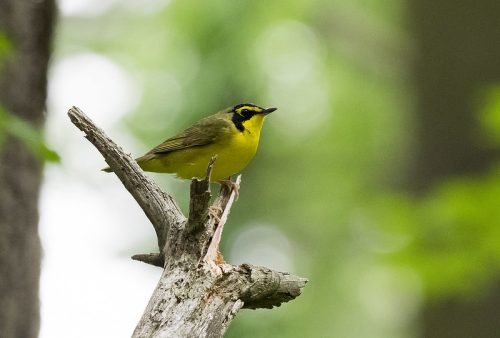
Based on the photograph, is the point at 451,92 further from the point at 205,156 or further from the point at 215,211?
the point at 215,211

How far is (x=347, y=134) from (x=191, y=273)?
604 inches

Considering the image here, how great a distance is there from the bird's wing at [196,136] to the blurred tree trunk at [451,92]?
3261 millimetres

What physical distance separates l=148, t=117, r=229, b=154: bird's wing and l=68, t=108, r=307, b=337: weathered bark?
6.86 ft

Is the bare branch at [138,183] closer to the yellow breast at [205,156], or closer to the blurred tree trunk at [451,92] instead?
the yellow breast at [205,156]

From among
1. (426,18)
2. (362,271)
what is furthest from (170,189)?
(362,271)

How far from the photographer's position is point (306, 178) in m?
19.1

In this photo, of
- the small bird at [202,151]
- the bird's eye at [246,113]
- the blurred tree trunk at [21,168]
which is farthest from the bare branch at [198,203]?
the bird's eye at [246,113]

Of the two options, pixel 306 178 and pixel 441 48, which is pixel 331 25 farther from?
pixel 441 48

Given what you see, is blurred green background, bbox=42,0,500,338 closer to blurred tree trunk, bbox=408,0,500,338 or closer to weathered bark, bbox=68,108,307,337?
blurred tree trunk, bbox=408,0,500,338

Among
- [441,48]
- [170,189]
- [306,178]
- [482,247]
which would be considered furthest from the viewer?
[306,178]

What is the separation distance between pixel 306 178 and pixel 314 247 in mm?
1524

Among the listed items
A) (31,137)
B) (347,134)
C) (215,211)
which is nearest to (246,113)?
(215,211)

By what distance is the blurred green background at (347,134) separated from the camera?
737 centimetres

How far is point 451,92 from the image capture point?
9305 millimetres
